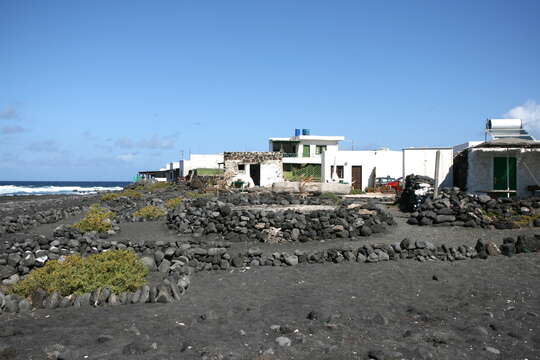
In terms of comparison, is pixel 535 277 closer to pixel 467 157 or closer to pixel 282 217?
pixel 282 217

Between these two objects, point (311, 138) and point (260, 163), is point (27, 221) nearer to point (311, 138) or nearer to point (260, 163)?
point (260, 163)

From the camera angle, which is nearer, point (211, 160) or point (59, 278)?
point (59, 278)

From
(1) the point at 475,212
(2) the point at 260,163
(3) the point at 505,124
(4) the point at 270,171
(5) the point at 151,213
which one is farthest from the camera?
(4) the point at 270,171

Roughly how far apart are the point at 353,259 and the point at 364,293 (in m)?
2.62

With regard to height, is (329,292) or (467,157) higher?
(467,157)

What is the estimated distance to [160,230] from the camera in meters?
15.5

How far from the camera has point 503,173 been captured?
797 inches

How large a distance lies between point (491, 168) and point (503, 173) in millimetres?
549

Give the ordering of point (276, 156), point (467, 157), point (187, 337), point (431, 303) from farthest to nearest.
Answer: point (276, 156) → point (467, 157) → point (431, 303) → point (187, 337)

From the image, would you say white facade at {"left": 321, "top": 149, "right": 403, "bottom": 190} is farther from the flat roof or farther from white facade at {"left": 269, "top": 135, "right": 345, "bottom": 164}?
the flat roof

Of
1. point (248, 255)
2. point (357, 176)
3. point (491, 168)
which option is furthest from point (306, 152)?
point (248, 255)

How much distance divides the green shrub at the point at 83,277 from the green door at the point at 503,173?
687 inches

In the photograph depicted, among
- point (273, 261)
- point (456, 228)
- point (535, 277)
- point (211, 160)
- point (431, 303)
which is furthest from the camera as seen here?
point (211, 160)

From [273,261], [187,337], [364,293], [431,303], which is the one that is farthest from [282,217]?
[187,337]
